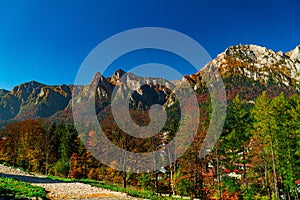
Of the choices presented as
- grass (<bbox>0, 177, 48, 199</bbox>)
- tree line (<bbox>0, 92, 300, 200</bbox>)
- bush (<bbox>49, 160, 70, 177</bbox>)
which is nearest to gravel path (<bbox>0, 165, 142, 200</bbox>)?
grass (<bbox>0, 177, 48, 199</bbox>)

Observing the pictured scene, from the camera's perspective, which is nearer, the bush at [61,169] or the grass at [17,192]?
the grass at [17,192]

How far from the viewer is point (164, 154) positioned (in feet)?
109

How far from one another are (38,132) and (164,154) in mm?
24317

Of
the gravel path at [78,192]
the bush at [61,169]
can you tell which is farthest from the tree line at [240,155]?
the gravel path at [78,192]

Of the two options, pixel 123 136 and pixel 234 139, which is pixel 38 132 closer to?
pixel 123 136

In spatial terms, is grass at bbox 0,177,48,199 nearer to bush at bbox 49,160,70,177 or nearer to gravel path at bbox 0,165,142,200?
gravel path at bbox 0,165,142,200

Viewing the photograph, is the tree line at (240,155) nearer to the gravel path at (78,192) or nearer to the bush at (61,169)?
the bush at (61,169)

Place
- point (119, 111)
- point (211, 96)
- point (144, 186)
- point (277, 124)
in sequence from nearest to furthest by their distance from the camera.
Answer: point (277, 124) < point (211, 96) < point (119, 111) < point (144, 186)

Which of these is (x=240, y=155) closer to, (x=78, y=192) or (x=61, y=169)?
(x=78, y=192)

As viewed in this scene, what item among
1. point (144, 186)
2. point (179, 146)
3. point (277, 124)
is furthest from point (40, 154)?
point (277, 124)

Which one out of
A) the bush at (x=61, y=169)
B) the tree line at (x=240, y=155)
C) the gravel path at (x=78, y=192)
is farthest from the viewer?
the bush at (x=61, y=169)

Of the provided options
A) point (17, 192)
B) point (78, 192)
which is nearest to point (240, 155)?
point (78, 192)

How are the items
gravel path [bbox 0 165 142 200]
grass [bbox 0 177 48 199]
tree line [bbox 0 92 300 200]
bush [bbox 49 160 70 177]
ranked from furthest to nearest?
bush [bbox 49 160 70 177] → tree line [bbox 0 92 300 200] → gravel path [bbox 0 165 142 200] → grass [bbox 0 177 48 199]

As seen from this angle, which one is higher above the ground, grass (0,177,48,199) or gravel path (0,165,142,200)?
grass (0,177,48,199)
